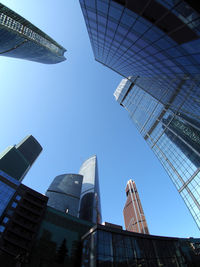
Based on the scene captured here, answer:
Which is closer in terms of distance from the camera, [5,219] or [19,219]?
[5,219]

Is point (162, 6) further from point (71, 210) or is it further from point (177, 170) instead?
point (71, 210)

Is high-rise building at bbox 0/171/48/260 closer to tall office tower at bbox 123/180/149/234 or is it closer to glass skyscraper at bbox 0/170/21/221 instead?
glass skyscraper at bbox 0/170/21/221

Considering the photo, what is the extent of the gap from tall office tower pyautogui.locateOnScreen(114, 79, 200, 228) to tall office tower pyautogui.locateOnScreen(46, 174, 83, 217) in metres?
95.8

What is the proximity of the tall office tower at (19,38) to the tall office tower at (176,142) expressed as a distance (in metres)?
86.7

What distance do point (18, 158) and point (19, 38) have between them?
96792 millimetres

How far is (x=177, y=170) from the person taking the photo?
68688 millimetres

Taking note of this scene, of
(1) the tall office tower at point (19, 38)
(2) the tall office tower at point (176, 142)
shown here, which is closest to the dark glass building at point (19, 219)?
(2) the tall office tower at point (176, 142)

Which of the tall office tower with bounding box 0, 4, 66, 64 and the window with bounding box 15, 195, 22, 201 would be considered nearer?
the window with bounding box 15, 195, 22, 201

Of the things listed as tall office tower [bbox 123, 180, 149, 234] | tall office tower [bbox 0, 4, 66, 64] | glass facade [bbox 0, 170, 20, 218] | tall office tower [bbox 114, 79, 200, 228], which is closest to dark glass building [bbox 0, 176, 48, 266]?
glass facade [bbox 0, 170, 20, 218]

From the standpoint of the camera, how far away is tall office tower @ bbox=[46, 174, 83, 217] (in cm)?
13462

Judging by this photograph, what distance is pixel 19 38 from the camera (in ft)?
322

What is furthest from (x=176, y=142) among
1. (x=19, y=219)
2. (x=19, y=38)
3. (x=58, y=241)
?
(x=19, y=38)

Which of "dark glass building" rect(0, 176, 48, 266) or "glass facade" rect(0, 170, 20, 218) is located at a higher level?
"glass facade" rect(0, 170, 20, 218)

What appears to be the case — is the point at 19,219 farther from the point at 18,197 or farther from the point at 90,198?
the point at 90,198
